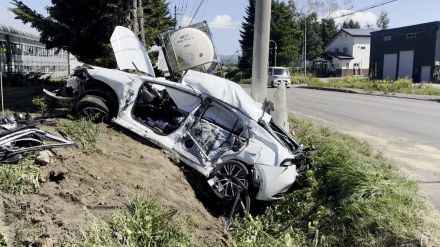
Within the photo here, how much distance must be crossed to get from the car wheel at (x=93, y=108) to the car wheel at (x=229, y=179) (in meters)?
2.16

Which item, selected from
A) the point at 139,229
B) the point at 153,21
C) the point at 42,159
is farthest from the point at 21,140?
the point at 153,21

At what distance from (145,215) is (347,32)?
77429mm

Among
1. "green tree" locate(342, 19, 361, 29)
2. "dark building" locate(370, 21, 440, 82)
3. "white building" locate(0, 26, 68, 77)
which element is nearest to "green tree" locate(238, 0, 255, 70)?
"dark building" locate(370, 21, 440, 82)

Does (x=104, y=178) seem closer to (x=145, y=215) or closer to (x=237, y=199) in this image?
(x=145, y=215)

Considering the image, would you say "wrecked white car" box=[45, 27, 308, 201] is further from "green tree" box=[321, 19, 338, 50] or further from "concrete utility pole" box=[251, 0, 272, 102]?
"green tree" box=[321, 19, 338, 50]

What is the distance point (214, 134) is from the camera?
705cm

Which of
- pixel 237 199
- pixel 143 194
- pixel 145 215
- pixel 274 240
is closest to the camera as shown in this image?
pixel 145 215

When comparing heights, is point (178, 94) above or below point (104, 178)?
above

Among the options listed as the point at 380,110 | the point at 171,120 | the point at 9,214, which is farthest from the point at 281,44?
the point at 9,214

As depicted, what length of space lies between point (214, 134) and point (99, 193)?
2360 millimetres

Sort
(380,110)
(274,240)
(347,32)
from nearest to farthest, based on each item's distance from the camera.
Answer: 1. (274,240)
2. (380,110)
3. (347,32)

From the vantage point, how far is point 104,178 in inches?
217

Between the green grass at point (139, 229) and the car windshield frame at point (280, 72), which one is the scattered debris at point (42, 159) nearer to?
the green grass at point (139, 229)

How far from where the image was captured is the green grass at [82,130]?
667 centimetres
